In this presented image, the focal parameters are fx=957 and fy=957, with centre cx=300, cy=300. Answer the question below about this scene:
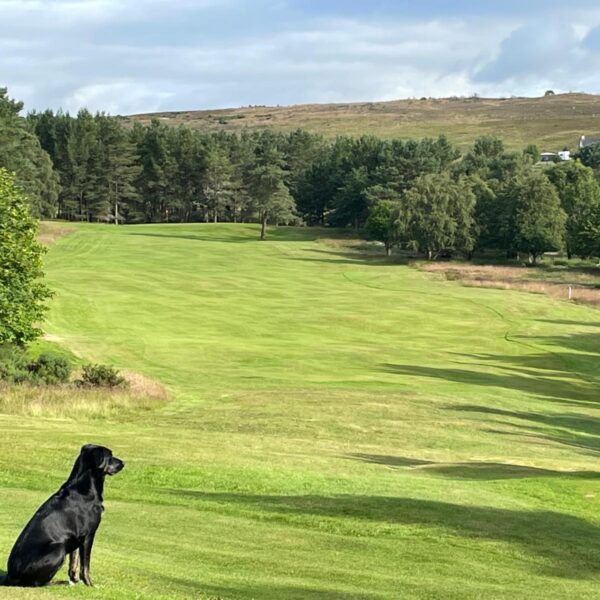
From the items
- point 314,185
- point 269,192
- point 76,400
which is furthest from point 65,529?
point 314,185

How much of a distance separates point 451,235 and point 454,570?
4052 inches

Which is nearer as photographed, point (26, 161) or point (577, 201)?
point (26, 161)

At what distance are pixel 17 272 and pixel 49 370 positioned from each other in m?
5.61

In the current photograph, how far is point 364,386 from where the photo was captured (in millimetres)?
43094

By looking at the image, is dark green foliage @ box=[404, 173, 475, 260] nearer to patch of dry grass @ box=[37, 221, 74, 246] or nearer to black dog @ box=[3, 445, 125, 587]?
patch of dry grass @ box=[37, 221, 74, 246]

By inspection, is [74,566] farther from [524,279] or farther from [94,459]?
[524,279]

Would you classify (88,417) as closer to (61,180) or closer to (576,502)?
(576,502)

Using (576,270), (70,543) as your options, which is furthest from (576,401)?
(576,270)

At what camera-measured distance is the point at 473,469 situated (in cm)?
2600

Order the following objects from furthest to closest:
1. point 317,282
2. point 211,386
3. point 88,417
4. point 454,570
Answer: point 317,282
point 211,386
point 88,417
point 454,570

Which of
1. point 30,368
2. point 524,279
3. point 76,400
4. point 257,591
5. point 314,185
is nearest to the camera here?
point 257,591

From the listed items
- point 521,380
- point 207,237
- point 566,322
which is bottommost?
point 566,322

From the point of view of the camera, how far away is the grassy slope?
47.3 feet

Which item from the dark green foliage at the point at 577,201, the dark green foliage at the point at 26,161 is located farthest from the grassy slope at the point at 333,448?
the dark green foliage at the point at 577,201
